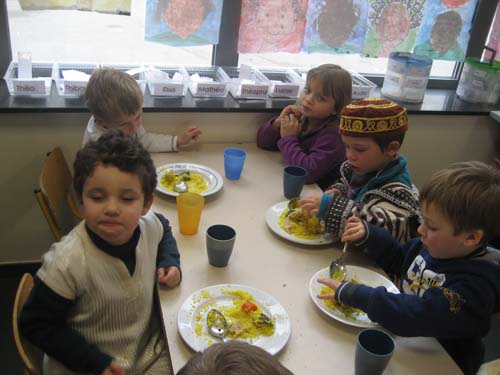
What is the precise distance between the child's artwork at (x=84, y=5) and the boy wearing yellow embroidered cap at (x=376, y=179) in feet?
3.65

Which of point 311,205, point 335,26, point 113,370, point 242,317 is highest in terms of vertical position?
point 335,26

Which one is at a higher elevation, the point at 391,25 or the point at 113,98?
the point at 391,25

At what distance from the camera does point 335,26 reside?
8.00ft

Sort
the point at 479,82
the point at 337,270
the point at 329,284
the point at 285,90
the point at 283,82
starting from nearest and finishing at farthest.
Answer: the point at 329,284
the point at 337,270
the point at 285,90
the point at 283,82
the point at 479,82

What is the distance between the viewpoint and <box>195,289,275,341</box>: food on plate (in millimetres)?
1115

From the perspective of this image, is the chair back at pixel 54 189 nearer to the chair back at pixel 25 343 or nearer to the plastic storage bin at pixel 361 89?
the chair back at pixel 25 343

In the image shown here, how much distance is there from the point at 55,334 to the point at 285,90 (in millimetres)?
1584

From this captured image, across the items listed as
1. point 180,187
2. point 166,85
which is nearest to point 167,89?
point 166,85

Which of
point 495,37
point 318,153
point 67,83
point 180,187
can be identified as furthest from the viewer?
point 495,37

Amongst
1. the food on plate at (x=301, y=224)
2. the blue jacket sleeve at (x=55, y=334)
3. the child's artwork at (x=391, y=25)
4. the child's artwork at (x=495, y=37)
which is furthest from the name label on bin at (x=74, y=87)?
the child's artwork at (x=495, y=37)

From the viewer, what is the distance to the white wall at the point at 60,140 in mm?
2045

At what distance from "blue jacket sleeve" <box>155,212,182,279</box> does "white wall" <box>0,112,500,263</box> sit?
0.88 metres

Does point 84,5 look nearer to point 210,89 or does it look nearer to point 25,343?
point 210,89

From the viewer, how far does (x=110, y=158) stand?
113 centimetres
